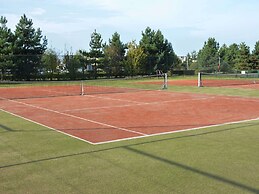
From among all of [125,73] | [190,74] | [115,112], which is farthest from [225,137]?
[190,74]

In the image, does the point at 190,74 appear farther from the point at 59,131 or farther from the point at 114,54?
the point at 59,131

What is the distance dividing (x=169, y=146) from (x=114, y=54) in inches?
1817

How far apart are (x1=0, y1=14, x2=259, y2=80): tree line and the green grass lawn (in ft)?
115

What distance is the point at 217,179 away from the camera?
5.25 m

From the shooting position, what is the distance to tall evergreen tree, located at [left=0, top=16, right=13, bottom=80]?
4074 centimetres

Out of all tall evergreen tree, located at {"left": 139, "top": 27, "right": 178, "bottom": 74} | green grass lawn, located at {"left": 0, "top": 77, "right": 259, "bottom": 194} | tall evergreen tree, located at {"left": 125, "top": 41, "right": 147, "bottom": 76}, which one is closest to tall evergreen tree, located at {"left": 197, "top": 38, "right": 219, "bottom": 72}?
tall evergreen tree, located at {"left": 139, "top": 27, "right": 178, "bottom": 74}

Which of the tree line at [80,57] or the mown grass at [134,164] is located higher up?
the tree line at [80,57]

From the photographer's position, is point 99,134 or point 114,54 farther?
point 114,54

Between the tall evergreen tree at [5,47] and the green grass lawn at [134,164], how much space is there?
34.0 metres

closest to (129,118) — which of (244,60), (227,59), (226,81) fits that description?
(226,81)

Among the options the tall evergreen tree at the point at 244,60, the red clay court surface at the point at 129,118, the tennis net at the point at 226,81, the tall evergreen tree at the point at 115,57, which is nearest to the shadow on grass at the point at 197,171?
the red clay court surface at the point at 129,118

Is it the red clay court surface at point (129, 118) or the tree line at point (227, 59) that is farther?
the tree line at point (227, 59)

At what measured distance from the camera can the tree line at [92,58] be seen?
42438 mm

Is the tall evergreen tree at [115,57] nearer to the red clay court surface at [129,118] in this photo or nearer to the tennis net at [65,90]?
the tennis net at [65,90]
